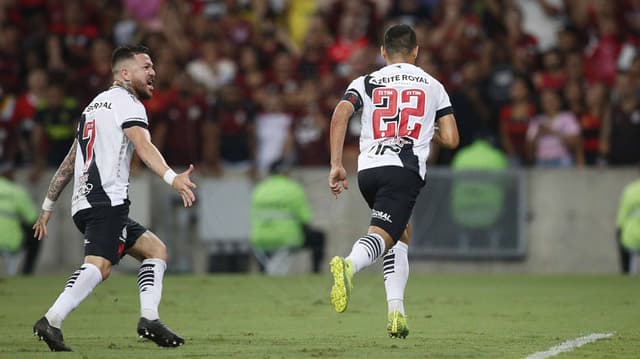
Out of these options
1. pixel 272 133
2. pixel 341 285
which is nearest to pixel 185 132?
pixel 272 133

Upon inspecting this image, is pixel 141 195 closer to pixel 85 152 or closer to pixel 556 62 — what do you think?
pixel 556 62

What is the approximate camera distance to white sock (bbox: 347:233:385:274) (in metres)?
8.78

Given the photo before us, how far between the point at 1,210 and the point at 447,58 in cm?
680

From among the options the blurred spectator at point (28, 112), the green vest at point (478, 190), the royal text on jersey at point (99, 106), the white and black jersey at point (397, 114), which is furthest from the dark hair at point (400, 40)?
the blurred spectator at point (28, 112)

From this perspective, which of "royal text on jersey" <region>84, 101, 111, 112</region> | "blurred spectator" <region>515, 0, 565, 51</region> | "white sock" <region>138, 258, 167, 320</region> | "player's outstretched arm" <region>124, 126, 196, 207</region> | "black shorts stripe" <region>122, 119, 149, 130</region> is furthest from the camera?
"blurred spectator" <region>515, 0, 565, 51</region>

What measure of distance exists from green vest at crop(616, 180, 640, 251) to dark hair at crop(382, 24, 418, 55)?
340 inches

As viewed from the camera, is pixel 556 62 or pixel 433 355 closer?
pixel 433 355

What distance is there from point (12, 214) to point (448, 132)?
10.7 metres

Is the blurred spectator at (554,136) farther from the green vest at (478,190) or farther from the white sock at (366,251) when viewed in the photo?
the white sock at (366,251)

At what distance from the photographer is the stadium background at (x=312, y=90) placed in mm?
18594

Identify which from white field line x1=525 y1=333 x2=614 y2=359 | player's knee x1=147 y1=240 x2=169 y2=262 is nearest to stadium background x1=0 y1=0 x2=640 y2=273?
white field line x1=525 y1=333 x2=614 y2=359

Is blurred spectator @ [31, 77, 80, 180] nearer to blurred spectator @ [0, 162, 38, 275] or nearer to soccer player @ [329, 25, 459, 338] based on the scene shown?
blurred spectator @ [0, 162, 38, 275]

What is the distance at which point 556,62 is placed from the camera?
19266 millimetres

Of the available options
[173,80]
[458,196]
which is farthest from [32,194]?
[458,196]
